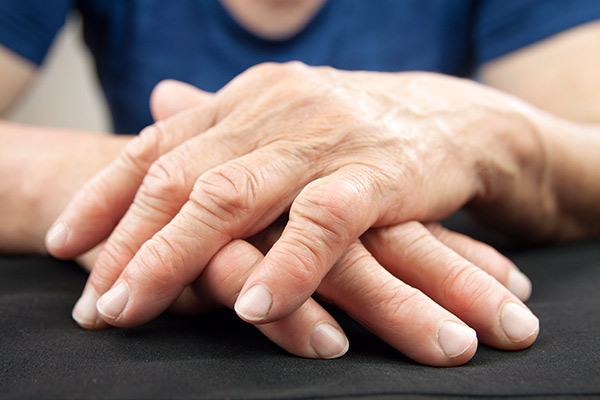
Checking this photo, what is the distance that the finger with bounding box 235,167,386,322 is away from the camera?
42cm

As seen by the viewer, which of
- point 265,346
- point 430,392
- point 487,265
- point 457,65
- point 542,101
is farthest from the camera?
point 457,65

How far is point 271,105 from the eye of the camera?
2.03ft

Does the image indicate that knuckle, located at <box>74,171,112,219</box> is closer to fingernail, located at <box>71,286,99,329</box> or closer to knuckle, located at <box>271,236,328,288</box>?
fingernail, located at <box>71,286,99,329</box>

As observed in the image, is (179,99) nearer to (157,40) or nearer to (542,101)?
(157,40)

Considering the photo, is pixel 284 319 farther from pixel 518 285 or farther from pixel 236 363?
pixel 518 285

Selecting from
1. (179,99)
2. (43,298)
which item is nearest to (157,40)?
(179,99)

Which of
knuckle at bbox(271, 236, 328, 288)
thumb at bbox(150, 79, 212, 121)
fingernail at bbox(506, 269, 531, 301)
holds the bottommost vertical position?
fingernail at bbox(506, 269, 531, 301)

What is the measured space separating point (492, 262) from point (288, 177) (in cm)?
26

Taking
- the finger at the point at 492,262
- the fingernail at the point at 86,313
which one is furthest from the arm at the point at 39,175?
the finger at the point at 492,262

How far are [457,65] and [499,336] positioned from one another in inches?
41.0

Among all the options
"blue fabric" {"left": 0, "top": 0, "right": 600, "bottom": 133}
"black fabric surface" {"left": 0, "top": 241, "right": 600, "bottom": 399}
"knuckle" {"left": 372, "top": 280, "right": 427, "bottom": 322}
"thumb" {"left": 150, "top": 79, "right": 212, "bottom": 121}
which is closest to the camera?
"black fabric surface" {"left": 0, "top": 241, "right": 600, "bottom": 399}

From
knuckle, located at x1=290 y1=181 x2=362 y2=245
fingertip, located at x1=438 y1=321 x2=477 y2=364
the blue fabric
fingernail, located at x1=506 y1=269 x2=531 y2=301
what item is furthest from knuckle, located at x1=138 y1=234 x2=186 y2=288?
the blue fabric

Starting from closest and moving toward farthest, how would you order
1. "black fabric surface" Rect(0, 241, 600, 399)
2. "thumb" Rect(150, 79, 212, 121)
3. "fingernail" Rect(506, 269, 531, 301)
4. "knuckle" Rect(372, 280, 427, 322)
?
1. "black fabric surface" Rect(0, 241, 600, 399)
2. "knuckle" Rect(372, 280, 427, 322)
3. "fingernail" Rect(506, 269, 531, 301)
4. "thumb" Rect(150, 79, 212, 121)

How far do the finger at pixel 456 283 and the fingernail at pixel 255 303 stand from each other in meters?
0.18
